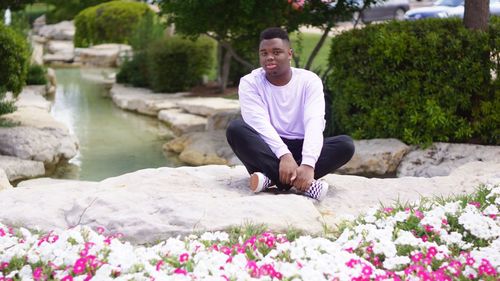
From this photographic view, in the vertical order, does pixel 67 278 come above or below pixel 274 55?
below

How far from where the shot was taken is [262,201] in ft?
13.1

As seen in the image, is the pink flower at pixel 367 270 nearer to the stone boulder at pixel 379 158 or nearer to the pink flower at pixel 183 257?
the pink flower at pixel 183 257

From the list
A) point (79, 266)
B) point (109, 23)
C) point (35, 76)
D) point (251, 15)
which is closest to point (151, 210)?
point (79, 266)

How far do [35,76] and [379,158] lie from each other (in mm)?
9317

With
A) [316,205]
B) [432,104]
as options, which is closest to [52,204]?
[316,205]

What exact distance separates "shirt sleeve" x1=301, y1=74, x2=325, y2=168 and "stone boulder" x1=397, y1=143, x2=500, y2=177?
7.40 ft

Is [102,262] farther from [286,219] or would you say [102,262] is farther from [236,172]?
[236,172]

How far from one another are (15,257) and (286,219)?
1.43 m

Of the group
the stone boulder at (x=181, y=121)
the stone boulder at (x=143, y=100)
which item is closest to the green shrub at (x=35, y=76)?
the stone boulder at (x=143, y=100)

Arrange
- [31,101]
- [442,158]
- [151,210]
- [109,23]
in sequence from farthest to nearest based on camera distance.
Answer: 1. [109,23]
2. [31,101]
3. [442,158]
4. [151,210]

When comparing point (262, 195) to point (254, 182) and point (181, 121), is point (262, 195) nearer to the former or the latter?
point (254, 182)

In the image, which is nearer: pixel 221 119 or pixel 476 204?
pixel 476 204

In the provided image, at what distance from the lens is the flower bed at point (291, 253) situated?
3.05 meters

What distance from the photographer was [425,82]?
21.5ft
